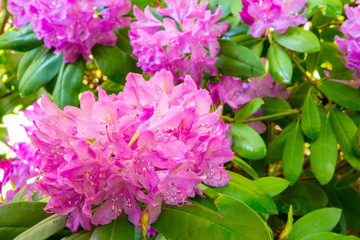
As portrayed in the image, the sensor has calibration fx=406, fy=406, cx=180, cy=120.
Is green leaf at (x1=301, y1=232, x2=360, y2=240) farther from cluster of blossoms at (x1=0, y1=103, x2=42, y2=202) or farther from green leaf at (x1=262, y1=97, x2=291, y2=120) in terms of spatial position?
cluster of blossoms at (x1=0, y1=103, x2=42, y2=202)

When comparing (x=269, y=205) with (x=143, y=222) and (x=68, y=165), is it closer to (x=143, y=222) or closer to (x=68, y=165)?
(x=143, y=222)

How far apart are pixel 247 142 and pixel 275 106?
0.76 feet

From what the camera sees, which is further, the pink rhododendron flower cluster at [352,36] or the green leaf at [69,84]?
the green leaf at [69,84]

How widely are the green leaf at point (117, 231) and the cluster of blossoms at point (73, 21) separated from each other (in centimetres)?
63

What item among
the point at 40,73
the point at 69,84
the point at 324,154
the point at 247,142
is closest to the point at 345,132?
the point at 324,154

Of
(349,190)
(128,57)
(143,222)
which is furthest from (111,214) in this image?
(349,190)

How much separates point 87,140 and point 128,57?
68cm

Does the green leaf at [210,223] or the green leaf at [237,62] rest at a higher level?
the green leaf at [210,223]

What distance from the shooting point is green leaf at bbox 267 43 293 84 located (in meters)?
1.01

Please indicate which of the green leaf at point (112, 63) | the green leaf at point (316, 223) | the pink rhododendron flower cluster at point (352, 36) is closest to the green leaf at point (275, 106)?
the pink rhododendron flower cluster at point (352, 36)

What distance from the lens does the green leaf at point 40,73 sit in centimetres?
119

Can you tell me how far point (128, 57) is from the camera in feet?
4.01

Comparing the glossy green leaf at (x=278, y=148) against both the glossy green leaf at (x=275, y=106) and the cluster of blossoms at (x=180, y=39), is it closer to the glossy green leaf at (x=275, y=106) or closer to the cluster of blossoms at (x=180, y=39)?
the glossy green leaf at (x=275, y=106)

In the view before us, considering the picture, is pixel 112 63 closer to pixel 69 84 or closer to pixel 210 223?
pixel 69 84
